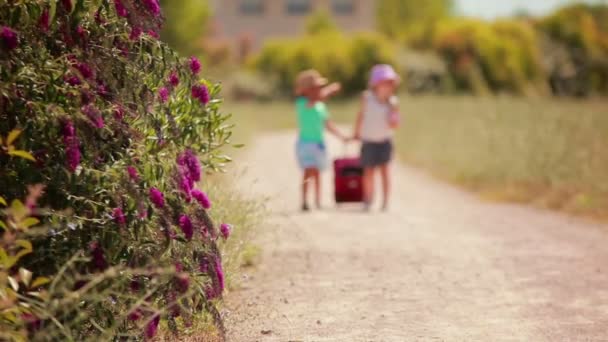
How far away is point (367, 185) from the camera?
39.2 feet

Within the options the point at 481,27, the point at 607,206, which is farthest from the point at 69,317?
the point at 481,27

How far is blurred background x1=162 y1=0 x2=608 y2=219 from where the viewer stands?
45.5 ft

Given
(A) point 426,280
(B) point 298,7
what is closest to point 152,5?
(A) point 426,280

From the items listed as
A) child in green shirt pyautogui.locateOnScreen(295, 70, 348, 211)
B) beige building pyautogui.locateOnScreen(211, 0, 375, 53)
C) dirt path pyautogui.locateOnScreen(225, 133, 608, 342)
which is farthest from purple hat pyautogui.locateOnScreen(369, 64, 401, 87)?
beige building pyautogui.locateOnScreen(211, 0, 375, 53)

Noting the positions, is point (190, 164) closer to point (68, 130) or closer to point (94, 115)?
point (94, 115)

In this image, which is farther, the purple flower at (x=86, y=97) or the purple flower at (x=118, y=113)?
the purple flower at (x=118, y=113)

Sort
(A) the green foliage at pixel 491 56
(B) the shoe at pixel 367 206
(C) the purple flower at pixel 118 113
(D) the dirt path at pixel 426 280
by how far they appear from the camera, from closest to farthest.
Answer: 1. (C) the purple flower at pixel 118 113
2. (D) the dirt path at pixel 426 280
3. (B) the shoe at pixel 367 206
4. (A) the green foliage at pixel 491 56

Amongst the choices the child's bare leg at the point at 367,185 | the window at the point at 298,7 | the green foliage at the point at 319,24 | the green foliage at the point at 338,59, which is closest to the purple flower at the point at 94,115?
the child's bare leg at the point at 367,185

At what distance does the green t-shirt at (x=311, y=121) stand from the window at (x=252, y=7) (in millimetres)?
68310

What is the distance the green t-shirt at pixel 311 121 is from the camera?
38.7ft

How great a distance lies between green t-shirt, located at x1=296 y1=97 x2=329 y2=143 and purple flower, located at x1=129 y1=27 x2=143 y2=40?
6.89 m

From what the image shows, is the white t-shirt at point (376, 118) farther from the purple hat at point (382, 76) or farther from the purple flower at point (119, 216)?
the purple flower at point (119, 216)

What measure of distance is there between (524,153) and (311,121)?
13.1 ft

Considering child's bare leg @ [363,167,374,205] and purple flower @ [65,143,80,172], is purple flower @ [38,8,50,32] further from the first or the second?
child's bare leg @ [363,167,374,205]
